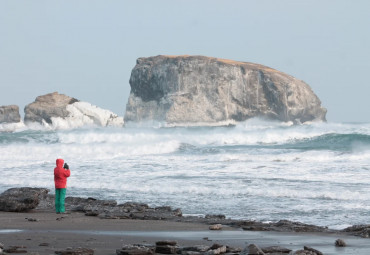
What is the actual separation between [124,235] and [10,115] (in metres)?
86.9

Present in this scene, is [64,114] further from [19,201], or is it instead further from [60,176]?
[19,201]

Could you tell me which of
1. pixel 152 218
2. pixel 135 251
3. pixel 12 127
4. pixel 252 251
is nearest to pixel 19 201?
pixel 152 218

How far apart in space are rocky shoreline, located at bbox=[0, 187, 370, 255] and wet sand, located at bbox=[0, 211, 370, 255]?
0.25 metres

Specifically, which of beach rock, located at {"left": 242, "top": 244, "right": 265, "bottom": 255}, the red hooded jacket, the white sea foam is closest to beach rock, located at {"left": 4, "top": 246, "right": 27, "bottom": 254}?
beach rock, located at {"left": 242, "top": 244, "right": 265, "bottom": 255}

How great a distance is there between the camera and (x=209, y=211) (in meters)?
12.3

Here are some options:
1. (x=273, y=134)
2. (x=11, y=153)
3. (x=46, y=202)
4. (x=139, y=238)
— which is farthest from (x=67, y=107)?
(x=139, y=238)

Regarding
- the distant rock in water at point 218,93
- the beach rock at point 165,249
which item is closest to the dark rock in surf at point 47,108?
the distant rock in water at point 218,93

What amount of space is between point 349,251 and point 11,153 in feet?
95.8

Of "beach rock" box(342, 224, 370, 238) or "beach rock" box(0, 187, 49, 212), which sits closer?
"beach rock" box(342, 224, 370, 238)

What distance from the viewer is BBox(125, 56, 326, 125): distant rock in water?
305 feet

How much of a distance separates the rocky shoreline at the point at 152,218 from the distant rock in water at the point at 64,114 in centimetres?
7476

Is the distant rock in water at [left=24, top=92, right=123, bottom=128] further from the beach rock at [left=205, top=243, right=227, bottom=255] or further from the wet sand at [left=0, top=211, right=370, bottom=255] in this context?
the beach rock at [left=205, top=243, right=227, bottom=255]

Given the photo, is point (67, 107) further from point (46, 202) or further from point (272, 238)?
point (272, 238)

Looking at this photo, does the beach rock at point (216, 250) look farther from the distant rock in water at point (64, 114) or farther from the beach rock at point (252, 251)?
the distant rock in water at point (64, 114)
